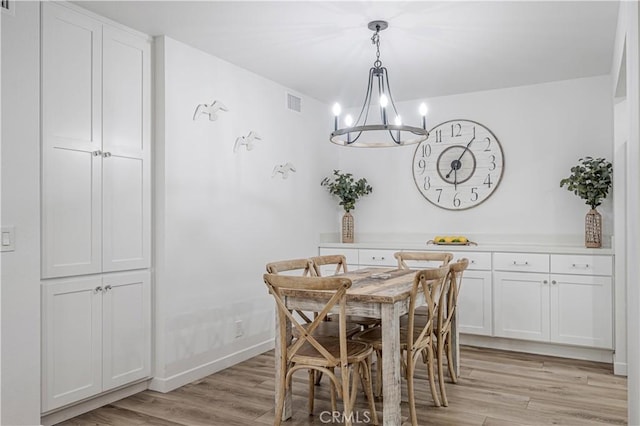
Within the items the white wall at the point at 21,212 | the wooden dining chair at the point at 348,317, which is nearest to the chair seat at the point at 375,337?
the wooden dining chair at the point at 348,317

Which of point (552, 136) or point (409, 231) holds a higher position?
point (552, 136)

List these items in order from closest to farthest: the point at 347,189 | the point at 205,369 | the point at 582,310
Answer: the point at 205,369 < the point at 582,310 < the point at 347,189

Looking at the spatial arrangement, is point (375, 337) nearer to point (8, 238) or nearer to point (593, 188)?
point (8, 238)

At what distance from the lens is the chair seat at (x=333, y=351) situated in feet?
8.46

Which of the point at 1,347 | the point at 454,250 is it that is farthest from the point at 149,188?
the point at 454,250

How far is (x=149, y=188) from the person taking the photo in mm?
3465

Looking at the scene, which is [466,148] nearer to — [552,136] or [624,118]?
[552,136]

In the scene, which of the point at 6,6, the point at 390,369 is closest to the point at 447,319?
the point at 390,369

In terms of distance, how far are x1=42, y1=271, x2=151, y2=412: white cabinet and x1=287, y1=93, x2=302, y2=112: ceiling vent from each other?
233 cm

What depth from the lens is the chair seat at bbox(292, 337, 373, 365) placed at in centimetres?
258

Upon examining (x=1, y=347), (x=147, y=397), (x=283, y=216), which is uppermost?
(x=283, y=216)

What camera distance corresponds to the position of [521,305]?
432 centimetres

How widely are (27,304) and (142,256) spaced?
86 centimetres

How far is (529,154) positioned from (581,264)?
4.13 ft
